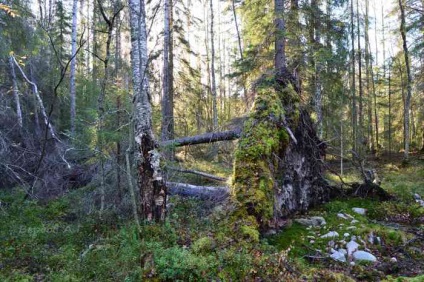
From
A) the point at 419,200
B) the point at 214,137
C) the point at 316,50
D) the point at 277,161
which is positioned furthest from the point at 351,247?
the point at 316,50

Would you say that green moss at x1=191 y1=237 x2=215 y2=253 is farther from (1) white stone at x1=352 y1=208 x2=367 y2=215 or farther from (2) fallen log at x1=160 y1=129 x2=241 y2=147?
(1) white stone at x1=352 y1=208 x2=367 y2=215

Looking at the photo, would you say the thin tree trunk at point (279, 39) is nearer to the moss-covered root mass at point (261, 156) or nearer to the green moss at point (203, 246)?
the moss-covered root mass at point (261, 156)

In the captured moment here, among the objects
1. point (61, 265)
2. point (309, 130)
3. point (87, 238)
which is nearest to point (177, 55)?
point (309, 130)

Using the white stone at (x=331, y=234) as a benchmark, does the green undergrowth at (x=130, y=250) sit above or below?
above

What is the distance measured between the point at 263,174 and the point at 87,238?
331cm

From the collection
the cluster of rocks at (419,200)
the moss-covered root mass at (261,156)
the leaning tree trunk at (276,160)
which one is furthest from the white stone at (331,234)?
the cluster of rocks at (419,200)

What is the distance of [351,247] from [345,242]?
0.15 meters

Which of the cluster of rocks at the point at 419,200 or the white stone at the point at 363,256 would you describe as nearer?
the white stone at the point at 363,256

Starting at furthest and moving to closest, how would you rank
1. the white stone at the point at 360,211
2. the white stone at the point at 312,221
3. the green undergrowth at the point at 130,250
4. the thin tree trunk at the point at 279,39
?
the thin tree trunk at the point at 279,39 → the white stone at the point at 360,211 → the white stone at the point at 312,221 → the green undergrowth at the point at 130,250

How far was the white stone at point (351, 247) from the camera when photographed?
4929 millimetres

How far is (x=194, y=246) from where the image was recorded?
12.8 ft

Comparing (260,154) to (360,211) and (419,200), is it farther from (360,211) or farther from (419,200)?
(419,200)

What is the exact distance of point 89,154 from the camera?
782 cm

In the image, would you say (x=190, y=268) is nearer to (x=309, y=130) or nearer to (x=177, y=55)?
(x=309, y=130)
